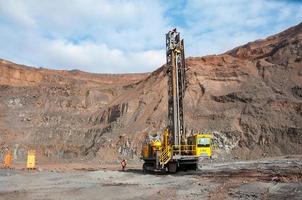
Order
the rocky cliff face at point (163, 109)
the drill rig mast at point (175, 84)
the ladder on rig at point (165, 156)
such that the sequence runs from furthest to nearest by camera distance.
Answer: the rocky cliff face at point (163, 109) → the drill rig mast at point (175, 84) → the ladder on rig at point (165, 156)

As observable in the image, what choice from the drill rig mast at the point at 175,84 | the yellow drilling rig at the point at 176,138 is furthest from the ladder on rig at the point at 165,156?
the drill rig mast at the point at 175,84

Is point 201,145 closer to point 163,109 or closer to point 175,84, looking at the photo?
point 175,84

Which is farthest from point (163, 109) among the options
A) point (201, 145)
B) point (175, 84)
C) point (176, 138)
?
point (201, 145)

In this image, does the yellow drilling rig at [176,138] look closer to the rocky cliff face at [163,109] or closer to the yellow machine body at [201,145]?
the yellow machine body at [201,145]

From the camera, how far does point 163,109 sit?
181ft

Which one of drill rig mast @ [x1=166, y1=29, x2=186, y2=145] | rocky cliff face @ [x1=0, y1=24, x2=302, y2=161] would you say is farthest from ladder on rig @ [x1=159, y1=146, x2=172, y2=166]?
rocky cliff face @ [x1=0, y1=24, x2=302, y2=161]

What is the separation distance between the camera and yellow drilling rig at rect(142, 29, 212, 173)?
2498 centimetres

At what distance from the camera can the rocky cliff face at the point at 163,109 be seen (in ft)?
153

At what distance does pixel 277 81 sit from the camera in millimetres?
54938

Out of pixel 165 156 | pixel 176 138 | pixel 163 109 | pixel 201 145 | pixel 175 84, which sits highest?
pixel 163 109

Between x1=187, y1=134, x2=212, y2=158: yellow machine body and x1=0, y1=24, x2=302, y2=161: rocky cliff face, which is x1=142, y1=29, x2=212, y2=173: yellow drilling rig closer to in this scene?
x1=187, y1=134, x2=212, y2=158: yellow machine body

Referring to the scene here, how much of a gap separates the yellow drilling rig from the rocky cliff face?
62.7ft

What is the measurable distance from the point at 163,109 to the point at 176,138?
1166 inches

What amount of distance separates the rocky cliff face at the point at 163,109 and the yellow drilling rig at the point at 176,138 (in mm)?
19111
